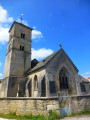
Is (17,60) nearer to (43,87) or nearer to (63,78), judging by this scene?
(43,87)

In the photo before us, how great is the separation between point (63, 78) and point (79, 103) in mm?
6035

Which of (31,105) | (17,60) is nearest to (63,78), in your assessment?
(31,105)

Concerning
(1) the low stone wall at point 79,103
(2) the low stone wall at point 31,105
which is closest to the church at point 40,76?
(1) the low stone wall at point 79,103

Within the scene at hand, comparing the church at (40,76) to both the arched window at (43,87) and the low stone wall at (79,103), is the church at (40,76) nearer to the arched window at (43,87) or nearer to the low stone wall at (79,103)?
the arched window at (43,87)

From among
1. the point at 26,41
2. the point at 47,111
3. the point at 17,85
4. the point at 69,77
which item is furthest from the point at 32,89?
the point at 26,41

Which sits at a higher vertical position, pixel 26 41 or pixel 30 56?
pixel 26 41

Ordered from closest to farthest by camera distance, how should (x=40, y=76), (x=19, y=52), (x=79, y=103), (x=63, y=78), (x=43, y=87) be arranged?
(x=79, y=103)
(x=43, y=87)
(x=40, y=76)
(x=63, y=78)
(x=19, y=52)

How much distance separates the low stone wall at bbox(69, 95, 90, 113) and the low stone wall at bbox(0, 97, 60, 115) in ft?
6.37

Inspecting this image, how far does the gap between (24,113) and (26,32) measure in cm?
1964

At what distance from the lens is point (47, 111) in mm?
8086

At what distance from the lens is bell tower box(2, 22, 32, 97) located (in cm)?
1662

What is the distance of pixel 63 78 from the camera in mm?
15688

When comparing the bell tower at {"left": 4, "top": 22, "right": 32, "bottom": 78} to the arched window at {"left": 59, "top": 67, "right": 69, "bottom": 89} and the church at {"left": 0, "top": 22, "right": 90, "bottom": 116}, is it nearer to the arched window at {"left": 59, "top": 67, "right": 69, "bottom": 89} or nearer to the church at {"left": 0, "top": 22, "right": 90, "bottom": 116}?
the church at {"left": 0, "top": 22, "right": 90, "bottom": 116}

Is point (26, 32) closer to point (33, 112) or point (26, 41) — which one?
point (26, 41)
